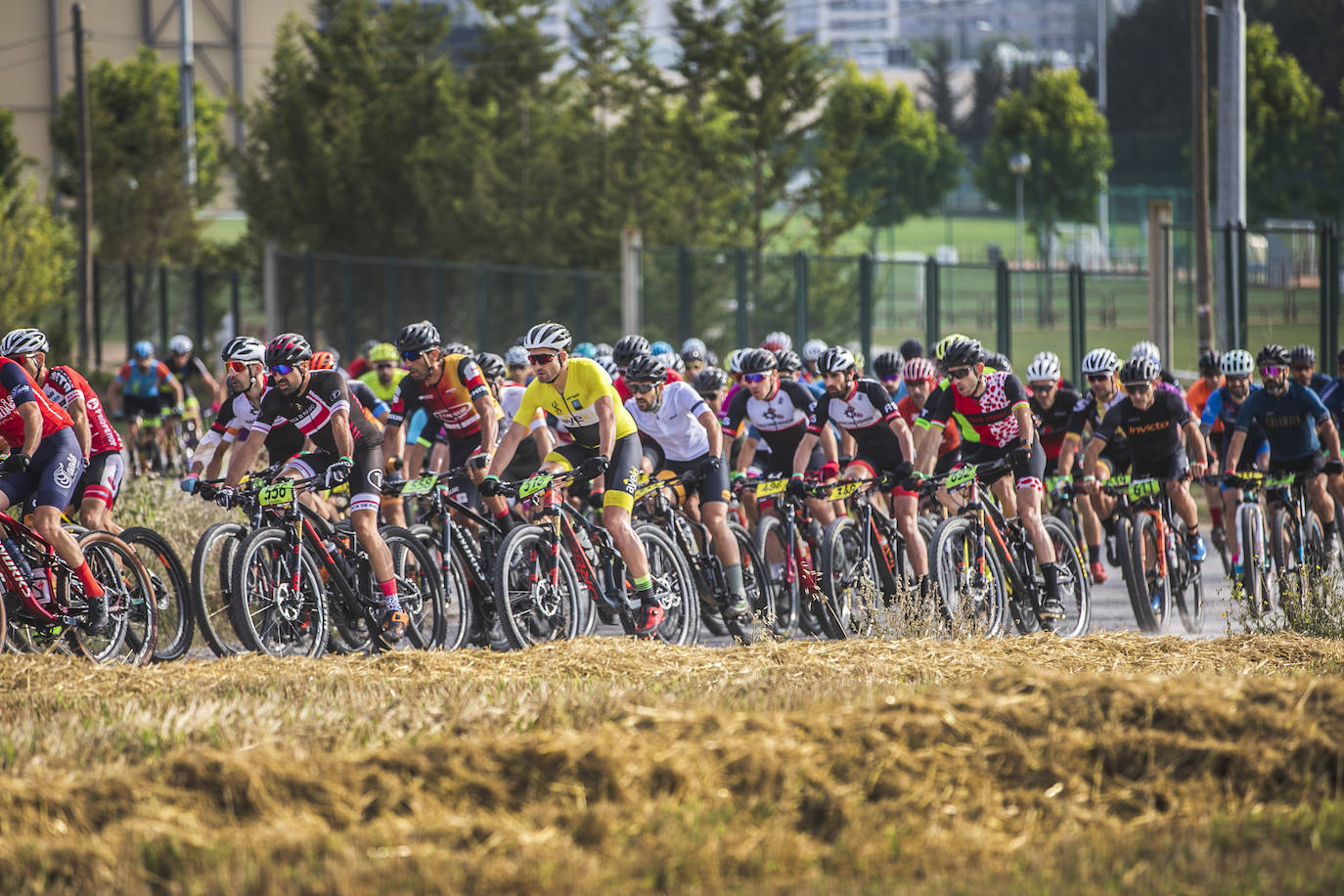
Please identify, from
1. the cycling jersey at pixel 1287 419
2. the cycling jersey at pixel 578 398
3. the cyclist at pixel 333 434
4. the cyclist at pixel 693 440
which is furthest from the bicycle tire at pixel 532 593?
the cycling jersey at pixel 1287 419

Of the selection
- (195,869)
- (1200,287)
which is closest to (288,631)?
(195,869)

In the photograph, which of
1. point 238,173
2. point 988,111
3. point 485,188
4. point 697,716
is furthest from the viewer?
point 988,111

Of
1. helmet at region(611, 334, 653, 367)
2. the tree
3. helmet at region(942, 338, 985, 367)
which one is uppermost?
the tree

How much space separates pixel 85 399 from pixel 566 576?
305 cm

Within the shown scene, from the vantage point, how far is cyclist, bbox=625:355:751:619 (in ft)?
36.7

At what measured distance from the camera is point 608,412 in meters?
10.4

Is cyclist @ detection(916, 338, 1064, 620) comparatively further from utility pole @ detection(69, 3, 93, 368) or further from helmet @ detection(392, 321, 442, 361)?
utility pole @ detection(69, 3, 93, 368)

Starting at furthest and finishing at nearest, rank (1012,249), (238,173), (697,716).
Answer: (1012,249)
(238,173)
(697,716)

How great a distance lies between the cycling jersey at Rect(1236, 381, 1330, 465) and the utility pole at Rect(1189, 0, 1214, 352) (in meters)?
8.53

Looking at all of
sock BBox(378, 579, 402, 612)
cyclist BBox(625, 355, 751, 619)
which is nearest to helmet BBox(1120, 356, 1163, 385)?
cyclist BBox(625, 355, 751, 619)

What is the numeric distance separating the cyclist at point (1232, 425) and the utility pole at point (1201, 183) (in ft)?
22.7

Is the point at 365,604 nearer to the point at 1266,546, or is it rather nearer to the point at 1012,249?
the point at 1266,546

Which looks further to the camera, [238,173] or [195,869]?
[238,173]

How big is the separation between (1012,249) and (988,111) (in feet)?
124
